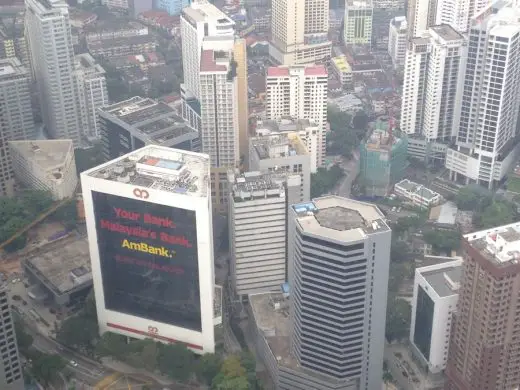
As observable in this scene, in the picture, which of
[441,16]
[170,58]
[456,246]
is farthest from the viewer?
[170,58]

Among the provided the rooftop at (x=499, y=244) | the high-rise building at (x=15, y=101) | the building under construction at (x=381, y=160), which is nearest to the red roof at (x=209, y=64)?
the building under construction at (x=381, y=160)

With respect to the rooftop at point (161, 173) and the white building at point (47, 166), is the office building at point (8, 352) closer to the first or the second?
the rooftop at point (161, 173)

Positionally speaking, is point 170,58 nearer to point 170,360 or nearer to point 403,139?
point 403,139

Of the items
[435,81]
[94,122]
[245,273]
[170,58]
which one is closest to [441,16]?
[435,81]

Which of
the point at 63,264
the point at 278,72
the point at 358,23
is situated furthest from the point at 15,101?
the point at 358,23

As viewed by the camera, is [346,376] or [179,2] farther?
[179,2]
